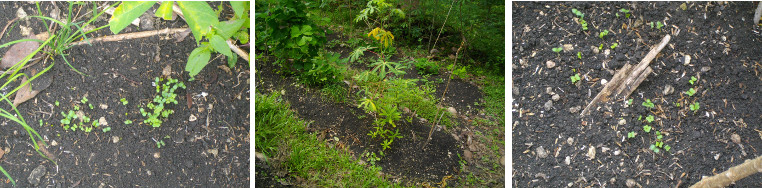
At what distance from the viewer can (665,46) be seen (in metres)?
1.41

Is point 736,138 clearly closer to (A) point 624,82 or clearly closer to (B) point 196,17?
(A) point 624,82

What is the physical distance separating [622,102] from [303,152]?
96 centimetres

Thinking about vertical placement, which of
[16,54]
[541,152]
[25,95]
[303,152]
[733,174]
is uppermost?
[16,54]

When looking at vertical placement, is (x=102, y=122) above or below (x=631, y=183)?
above

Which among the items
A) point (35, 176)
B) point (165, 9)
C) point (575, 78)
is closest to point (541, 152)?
point (575, 78)

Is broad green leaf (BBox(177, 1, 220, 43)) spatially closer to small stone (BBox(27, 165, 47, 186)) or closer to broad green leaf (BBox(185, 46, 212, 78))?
broad green leaf (BBox(185, 46, 212, 78))

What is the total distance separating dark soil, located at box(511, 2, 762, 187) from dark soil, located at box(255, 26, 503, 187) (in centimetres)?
24

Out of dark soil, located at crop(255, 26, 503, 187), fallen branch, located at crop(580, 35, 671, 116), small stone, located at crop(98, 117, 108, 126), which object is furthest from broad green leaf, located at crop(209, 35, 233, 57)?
fallen branch, located at crop(580, 35, 671, 116)

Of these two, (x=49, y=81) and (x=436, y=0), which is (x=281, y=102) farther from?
(x=49, y=81)

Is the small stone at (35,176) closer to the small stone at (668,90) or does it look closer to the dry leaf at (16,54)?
the dry leaf at (16,54)

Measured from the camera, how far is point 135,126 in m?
1.35

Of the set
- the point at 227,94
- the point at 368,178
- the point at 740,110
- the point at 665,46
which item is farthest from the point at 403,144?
the point at 740,110

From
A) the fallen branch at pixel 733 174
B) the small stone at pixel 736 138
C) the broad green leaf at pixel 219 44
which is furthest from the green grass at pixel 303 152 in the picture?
the small stone at pixel 736 138

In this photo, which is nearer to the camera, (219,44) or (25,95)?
(219,44)
